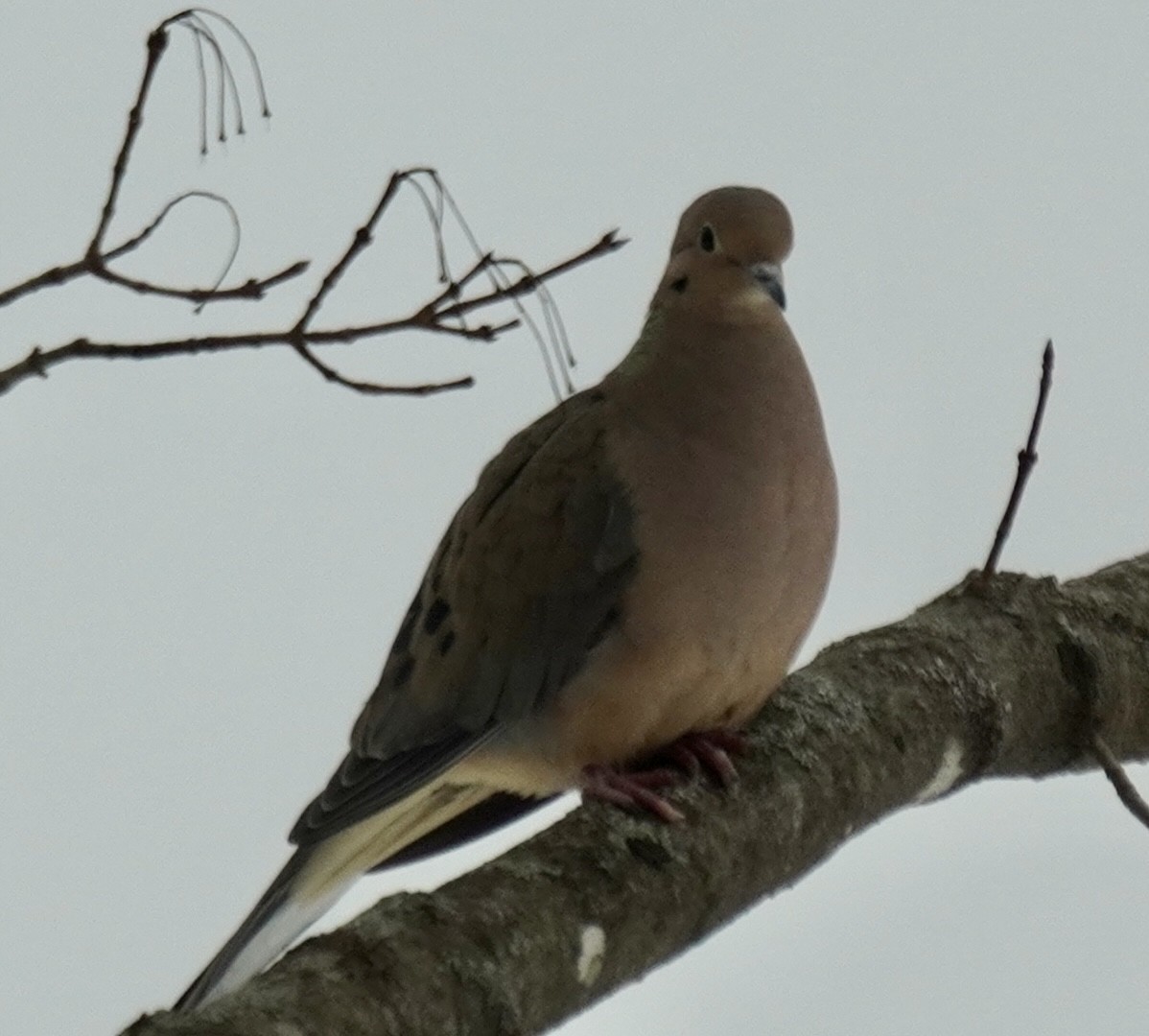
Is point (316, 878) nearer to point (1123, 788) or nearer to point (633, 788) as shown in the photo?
point (633, 788)

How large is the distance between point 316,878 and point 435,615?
438mm

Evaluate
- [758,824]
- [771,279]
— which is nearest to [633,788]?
[758,824]

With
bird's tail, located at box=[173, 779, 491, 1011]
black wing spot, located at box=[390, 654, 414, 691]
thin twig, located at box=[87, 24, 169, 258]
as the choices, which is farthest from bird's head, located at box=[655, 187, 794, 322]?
thin twig, located at box=[87, 24, 169, 258]

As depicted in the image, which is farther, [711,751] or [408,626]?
[408,626]

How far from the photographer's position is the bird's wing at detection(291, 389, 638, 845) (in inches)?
112

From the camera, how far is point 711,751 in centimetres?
268

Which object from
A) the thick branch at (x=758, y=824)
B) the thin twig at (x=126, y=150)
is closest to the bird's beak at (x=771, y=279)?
the thick branch at (x=758, y=824)

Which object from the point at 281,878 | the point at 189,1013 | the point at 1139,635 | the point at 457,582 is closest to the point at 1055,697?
the point at 1139,635

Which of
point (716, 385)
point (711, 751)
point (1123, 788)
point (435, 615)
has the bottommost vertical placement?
point (1123, 788)

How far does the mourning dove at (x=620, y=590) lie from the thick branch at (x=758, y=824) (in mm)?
133

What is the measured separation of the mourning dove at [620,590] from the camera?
2785mm

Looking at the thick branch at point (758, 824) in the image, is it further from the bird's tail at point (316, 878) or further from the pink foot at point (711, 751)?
the bird's tail at point (316, 878)

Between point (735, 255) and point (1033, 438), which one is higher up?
point (735, 255)

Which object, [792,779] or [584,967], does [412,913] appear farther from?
[792,779]
